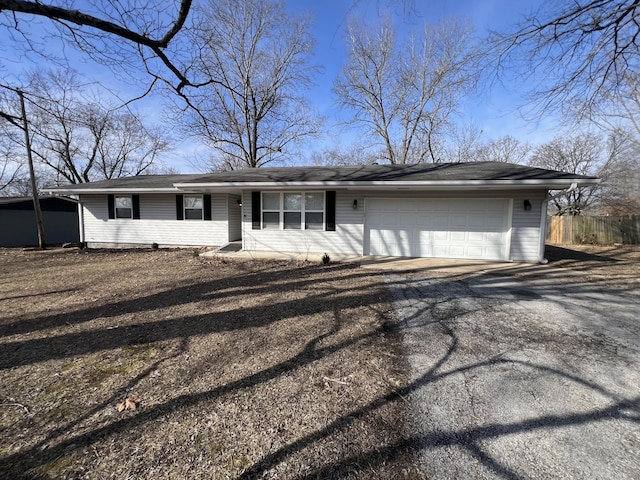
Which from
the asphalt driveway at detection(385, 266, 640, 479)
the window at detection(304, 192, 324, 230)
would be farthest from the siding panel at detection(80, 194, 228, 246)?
the asphalt driveway at detection(385, 266, 640, 479)

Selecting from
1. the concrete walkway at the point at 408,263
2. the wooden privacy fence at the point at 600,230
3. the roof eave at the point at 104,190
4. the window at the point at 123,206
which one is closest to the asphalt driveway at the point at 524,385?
the concrete walkway at the point at 408,263

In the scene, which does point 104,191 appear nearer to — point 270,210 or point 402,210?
point 270,210

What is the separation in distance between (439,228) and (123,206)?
1232 cm

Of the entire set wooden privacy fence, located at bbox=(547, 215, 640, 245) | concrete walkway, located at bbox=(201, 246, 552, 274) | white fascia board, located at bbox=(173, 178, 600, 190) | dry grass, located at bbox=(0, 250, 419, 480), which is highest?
white fascia board, located at bbox=(173, 178, 600, 190)

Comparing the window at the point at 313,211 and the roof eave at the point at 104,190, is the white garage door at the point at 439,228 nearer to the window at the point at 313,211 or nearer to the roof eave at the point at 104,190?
the window at the point at 313,211

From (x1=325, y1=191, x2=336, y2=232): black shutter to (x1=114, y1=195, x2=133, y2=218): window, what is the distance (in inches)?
332

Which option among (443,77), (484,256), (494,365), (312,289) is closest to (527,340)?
(494,365)

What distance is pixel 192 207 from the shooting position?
1154 cm

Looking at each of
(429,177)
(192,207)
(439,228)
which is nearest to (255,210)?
(192,207)

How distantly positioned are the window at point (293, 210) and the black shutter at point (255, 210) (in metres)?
0.17

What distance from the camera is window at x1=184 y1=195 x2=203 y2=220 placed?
1147 cm

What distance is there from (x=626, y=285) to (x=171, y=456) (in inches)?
327

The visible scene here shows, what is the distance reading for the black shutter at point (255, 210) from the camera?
9719 millimetres

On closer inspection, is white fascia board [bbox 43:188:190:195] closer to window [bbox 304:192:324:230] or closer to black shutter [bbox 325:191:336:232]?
window [bbox 304:192:324:230]
